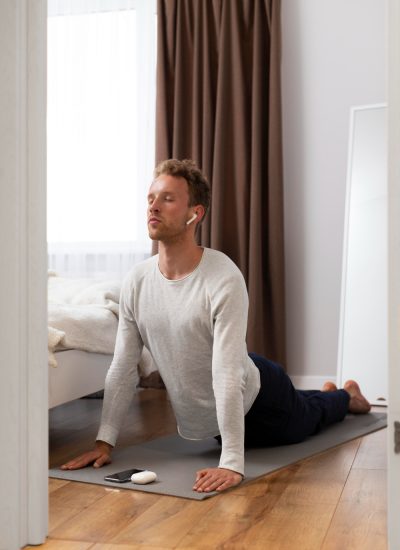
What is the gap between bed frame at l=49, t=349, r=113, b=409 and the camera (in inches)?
110

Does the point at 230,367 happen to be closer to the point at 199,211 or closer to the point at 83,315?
the point at 199,211

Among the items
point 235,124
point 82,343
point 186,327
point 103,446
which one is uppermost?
point 235,124

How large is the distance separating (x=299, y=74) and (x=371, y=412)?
1960 mm

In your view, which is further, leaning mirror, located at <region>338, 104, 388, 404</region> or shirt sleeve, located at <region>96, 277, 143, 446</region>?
leaning mirror, located at <region>338, 104, 388, 404</region>

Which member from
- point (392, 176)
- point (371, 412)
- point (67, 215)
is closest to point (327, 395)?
point (371, 412)

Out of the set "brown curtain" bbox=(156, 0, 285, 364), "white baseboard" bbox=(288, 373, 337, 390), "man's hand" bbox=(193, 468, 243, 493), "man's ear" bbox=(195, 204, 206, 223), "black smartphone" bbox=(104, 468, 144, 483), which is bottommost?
"white baseboard" bbox=(288, 373, 337, 390)

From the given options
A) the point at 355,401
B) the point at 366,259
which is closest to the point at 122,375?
the point at 355,401

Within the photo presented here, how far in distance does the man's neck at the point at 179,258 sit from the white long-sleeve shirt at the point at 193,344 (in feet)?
0.09

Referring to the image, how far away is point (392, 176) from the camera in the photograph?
1.56m

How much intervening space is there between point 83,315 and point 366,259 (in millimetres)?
1654

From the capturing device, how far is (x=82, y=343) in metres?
3.00

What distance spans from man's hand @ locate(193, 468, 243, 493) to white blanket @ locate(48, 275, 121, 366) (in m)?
0.71

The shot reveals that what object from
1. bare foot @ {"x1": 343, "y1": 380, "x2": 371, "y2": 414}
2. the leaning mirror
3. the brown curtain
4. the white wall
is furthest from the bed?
the white wall

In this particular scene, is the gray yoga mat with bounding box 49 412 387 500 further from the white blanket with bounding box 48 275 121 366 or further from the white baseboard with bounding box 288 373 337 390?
the white baseboard with bounding box 288 373 337 390
